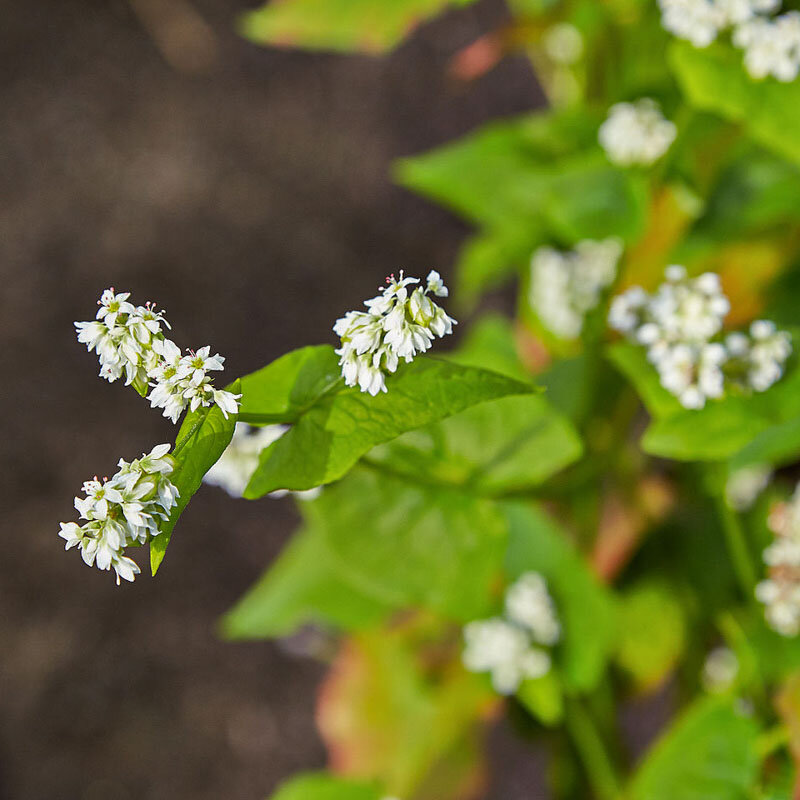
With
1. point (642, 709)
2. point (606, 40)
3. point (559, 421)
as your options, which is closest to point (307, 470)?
point (559, 421)

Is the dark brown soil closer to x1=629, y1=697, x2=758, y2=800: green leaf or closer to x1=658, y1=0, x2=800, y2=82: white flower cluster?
x1=629, y1=697, x2=758, y2=800: green leaf

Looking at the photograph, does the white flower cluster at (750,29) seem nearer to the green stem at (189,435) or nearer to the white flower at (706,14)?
the white flower at (706,14)

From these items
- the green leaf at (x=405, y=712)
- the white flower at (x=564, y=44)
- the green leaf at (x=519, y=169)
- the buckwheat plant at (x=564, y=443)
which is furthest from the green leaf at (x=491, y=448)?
the white flower at (x=564, y=44)

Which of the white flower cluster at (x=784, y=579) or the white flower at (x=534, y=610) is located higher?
the white flower cluster at (x=784, y=579)

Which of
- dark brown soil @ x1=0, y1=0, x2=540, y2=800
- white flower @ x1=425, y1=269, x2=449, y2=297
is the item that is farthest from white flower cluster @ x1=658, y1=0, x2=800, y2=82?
dark brown soil @ x1=0, y1=0, x2=540, y2=800

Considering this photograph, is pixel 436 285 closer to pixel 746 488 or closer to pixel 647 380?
pixel 647 380

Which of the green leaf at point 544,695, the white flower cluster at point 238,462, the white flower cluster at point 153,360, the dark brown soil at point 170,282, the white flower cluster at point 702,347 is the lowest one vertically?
the dark brown soil at point 170,282
